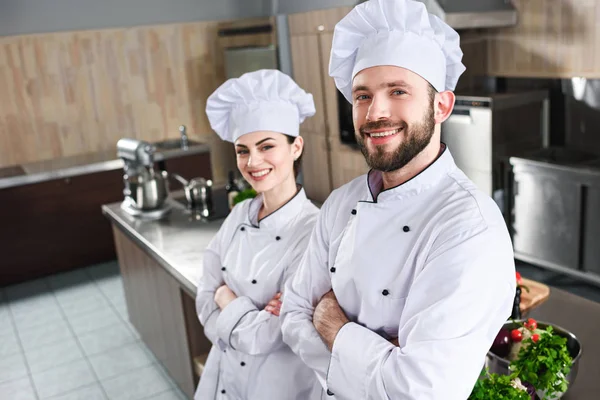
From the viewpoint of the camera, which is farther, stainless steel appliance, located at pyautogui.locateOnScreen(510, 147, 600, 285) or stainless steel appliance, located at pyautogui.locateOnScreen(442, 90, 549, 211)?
stainless steel appliance, located at pyautogui.locateOnScreen(442, 90, 549, 211)

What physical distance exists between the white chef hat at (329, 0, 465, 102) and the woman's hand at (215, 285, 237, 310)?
3.24 feet

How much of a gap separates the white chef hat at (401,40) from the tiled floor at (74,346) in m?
2.65

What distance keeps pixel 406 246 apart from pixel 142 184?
2681 mm

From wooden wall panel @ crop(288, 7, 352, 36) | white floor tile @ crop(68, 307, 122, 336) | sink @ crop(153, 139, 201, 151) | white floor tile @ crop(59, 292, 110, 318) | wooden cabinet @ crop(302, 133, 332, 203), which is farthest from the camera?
sink @ crop(153, 139, 201, 151)

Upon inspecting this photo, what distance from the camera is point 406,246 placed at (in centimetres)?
133

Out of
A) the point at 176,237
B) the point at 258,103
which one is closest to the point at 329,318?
the point at 258,103

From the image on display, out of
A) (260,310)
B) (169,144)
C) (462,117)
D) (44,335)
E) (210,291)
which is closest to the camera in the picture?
(260,310)

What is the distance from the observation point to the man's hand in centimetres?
142

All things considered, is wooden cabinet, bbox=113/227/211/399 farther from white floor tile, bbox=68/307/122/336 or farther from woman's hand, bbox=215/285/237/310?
woman's hand, bbox=215/285/237/310

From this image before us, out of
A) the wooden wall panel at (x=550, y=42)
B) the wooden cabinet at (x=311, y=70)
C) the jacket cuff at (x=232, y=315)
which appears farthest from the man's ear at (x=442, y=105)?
the wooden cabinet at (x=311, y=70)

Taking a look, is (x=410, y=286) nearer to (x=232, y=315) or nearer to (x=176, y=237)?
(x=232, y=315)

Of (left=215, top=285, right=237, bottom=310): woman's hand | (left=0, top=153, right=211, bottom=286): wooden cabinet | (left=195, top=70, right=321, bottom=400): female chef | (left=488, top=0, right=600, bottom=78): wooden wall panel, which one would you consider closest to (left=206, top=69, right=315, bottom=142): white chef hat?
(left=195, top=70, right=321, bottom=400): female chef

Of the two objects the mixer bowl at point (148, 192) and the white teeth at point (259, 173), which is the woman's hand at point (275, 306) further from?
the mixer bowl at point (148, 192)

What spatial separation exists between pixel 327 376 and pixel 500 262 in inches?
18.9
